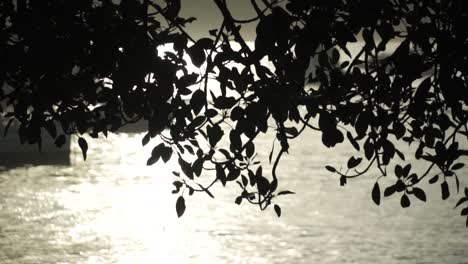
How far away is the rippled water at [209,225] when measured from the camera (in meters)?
13.4

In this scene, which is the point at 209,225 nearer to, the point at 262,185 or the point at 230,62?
the point at 262,185

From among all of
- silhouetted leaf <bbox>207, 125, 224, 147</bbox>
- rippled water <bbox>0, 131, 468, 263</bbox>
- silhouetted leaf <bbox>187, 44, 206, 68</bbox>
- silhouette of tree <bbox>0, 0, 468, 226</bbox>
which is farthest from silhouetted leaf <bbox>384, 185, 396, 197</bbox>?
rippled water <bbox>0, 131, 468, 263</bbox>

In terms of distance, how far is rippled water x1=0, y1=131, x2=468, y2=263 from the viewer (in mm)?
13414

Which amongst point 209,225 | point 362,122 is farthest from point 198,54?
point 209,225

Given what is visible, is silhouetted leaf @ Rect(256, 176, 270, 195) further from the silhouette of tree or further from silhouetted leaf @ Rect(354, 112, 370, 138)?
silhouetted leaf @ Rect(354, 112, 370, 138)

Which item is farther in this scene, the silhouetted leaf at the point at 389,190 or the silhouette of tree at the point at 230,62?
the silhouetted leaf at the point at 389,190

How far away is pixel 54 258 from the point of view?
43.5 ft

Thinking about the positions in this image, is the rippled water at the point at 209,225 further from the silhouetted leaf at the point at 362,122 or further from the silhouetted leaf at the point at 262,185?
the silhouetted leaf at the point at 362,122

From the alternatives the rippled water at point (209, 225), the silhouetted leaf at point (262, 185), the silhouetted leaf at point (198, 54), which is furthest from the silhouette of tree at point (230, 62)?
the rippled water at point (209, 225)

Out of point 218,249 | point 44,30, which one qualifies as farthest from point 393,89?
point 218,249

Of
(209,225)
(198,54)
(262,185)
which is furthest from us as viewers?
(209,225)

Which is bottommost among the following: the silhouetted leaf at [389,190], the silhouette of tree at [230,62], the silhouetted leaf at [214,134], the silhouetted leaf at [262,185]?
the silhouetted leaf at [389,190]

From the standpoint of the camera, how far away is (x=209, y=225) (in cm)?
1586

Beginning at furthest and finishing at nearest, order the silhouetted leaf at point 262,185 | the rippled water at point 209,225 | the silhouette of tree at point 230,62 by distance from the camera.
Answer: the rippled water at point 209,225
the silhouetted leaf at point 262,185
the silhouette of tree at point 230,62
